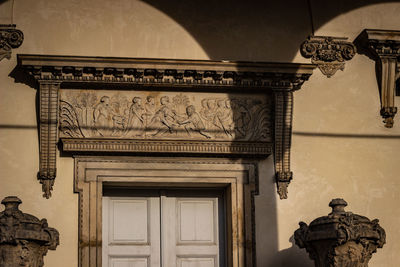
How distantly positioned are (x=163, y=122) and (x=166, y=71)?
0.60m

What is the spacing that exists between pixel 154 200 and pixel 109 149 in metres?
0.92

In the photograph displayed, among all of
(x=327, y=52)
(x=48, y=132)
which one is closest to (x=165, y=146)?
(x=48, y=132)

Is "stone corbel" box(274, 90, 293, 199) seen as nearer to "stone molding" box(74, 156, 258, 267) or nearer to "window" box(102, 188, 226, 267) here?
"stone molding" box(74, 156, 258, 267)

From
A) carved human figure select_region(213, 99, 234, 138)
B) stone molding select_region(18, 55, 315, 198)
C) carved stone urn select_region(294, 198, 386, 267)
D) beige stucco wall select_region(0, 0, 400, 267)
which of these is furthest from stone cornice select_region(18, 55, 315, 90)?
carved stone urn select_region(294, 198, 386, 267)

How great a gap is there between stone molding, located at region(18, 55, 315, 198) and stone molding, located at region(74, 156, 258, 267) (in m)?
0.17

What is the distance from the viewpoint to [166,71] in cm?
1241

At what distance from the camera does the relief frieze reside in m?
12.4

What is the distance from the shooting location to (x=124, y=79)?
12.4m

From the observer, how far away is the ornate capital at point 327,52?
1302 cm

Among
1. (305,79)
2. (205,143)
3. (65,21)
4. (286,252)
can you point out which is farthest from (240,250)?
(65,21)

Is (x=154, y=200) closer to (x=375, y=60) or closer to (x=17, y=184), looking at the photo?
(x=17, y=184)

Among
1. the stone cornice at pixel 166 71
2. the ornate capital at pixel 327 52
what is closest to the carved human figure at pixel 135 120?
the stone cornice at pixel 166 71

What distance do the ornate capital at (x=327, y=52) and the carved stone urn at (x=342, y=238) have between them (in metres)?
2.10

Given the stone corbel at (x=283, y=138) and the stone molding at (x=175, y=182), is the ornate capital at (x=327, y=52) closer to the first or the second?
the stone corbel at (x=283, y=138)
